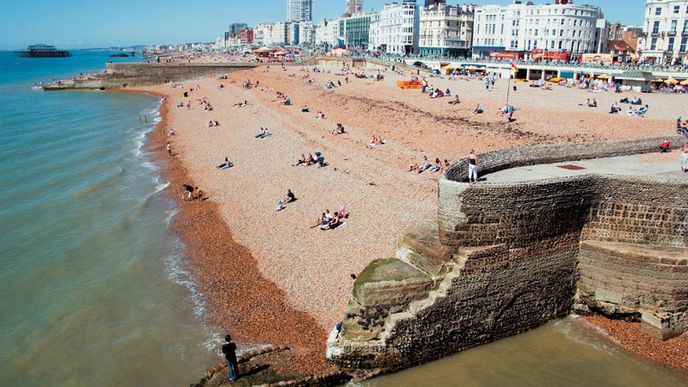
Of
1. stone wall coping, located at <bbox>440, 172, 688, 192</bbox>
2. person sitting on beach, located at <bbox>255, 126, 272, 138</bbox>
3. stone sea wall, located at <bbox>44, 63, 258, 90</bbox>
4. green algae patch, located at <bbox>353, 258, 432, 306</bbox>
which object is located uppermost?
stone sea wall, located at <bbox>44, 63, 258, 90</bbox>

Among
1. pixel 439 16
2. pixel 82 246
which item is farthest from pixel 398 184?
pixel 439 16

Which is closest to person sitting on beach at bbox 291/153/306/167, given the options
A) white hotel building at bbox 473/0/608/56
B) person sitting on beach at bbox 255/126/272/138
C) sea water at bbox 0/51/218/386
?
sea water at bbox 0/51/218/386

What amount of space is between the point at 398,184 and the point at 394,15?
7707cm

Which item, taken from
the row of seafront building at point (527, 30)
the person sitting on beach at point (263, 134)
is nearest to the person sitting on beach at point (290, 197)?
the person sitting on beach at point (263, 134)

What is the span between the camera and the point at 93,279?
15922 millimetres

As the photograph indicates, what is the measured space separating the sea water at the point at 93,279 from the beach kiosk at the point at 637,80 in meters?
34.7

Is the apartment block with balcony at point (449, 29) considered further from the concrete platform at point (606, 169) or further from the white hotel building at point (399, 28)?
the concrete platform at point (606, 169)

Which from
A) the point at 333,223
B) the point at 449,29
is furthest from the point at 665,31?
the point at 333,223

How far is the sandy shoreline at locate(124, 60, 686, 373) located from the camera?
13938 millimetres

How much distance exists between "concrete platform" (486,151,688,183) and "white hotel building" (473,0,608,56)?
5293 centimetres

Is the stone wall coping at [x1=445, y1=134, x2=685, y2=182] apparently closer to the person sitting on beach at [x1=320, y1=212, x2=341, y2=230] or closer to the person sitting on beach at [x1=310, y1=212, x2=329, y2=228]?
the person sitting on beach at [x1=320, y1=212, x2=341, y2=230]

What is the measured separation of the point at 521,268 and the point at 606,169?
16.3 feet

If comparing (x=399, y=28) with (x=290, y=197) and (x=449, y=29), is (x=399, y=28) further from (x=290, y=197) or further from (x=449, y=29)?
(x=290, y=197)

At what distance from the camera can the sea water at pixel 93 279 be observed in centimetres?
1202
